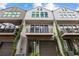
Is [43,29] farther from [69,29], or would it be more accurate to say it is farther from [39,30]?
[69,29]

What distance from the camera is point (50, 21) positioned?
3.52m

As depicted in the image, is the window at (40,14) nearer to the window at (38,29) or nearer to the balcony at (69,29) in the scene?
the window at (38,29)

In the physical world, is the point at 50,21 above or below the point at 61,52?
above

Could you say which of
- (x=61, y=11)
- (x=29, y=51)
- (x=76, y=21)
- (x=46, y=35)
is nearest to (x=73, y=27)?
(x=76, y=21)

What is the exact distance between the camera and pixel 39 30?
327 centimetres

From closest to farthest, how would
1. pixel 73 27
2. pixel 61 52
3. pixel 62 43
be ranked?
1. pixel 61 52
2. pixel 62 43
3. pixel 73 27

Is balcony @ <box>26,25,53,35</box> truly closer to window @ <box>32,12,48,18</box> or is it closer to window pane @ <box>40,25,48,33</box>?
window pane @ <box>40,25,48,33</box>

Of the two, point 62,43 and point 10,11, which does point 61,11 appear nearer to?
point 62,43

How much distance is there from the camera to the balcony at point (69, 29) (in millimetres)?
3099

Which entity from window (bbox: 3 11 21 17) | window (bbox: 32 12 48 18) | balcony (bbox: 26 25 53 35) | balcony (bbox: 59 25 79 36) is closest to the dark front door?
balcony (bbox: 26 25 53 35)

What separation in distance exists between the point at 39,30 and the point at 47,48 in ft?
2.00

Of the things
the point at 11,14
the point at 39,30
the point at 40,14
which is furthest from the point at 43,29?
the point at 11,14

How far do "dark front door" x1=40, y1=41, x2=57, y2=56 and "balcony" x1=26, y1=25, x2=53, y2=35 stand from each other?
254 mm

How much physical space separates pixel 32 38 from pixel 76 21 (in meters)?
1.22
